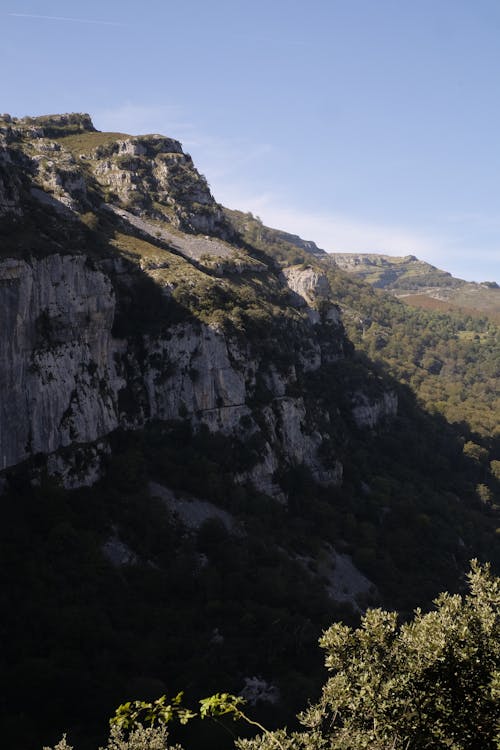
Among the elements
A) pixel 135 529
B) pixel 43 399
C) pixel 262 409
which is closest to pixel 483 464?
pixel 262 409

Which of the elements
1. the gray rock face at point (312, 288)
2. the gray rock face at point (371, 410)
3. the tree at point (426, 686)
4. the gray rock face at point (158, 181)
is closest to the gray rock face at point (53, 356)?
the tree at point (426, 686)

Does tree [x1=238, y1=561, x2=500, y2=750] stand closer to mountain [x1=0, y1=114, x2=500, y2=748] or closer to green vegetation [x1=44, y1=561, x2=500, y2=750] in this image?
green vegetation [x1=44, y1=561, x2=500, y2=750]

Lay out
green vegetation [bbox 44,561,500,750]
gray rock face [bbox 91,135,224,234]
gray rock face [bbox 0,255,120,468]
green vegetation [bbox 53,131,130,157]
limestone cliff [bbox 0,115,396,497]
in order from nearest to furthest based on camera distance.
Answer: green vegetation [bbox 44,561,500,750], gray rock face [bbox 0,255,120,468], limestone cliff [bbox 0,115,396,497], gray rock face [bbox 91,135,224,234], green vegetation [bbox 53,131,130,157]

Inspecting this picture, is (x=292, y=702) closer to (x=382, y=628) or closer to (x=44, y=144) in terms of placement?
(x=382, y=628)

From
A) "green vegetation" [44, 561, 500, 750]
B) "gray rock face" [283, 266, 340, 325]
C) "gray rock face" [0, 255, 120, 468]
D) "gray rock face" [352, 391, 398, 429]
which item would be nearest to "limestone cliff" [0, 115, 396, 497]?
"gray rock face" [0, 255, 120, 468]

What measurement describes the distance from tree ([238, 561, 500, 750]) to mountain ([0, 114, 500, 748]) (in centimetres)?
2959

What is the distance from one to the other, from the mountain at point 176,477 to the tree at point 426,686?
29.6m

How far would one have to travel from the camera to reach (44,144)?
134 metres

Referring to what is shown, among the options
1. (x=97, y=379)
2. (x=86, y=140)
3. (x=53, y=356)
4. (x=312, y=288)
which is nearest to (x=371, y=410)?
(x=312, y=288)

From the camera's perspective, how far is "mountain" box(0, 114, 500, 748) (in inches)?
2104

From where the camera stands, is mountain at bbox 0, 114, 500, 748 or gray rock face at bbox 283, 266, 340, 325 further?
gray rock face at bbox 283, 266, 340, 325

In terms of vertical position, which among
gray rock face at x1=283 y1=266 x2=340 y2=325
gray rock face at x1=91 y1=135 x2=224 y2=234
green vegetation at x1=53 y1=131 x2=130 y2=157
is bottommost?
gray rock face at x1=283 y1=266 x2=340 y2=325

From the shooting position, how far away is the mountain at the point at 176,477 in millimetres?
53438

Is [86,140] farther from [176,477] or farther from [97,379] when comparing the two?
[176,477]
